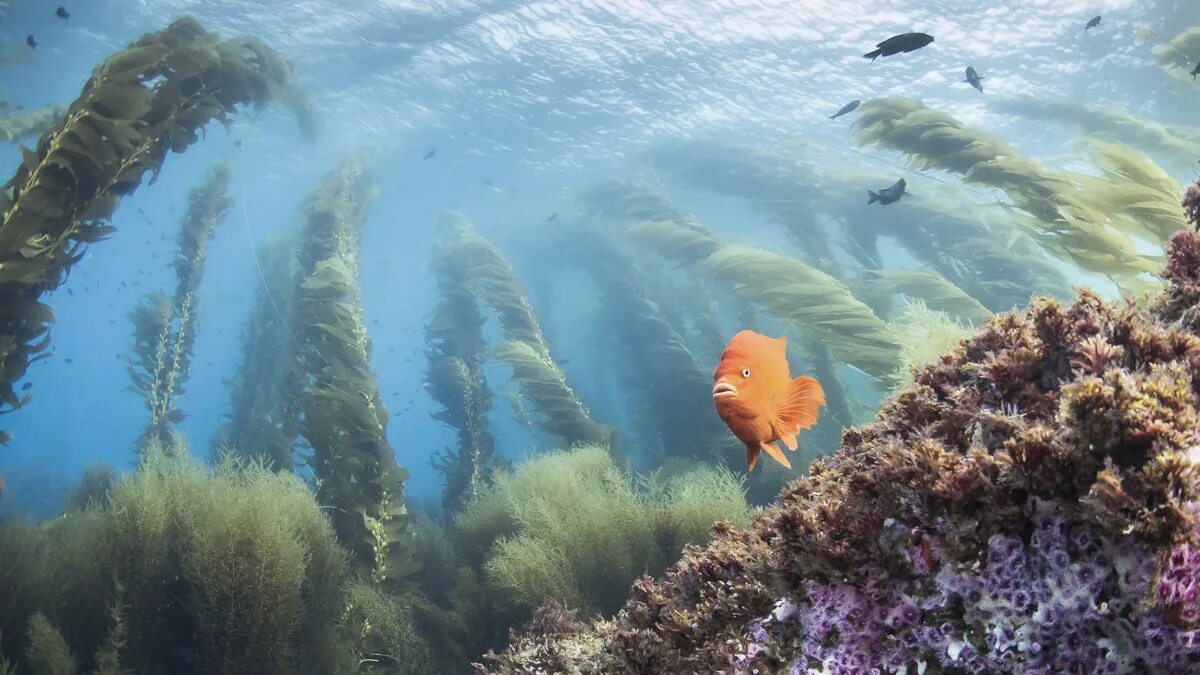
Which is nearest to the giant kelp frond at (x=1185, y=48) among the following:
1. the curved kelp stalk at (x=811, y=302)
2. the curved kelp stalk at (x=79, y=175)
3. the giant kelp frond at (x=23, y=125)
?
the curved kelp stalk at (x=811, y=302)

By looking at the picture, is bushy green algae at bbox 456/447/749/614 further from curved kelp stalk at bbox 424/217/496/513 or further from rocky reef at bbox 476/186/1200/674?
curved kelp stalk at bbox 424/217/496/513

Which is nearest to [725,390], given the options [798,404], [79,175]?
[798,404]

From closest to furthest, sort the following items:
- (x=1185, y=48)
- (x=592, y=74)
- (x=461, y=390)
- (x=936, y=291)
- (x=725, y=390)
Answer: (x=725, y=390)
(x=936, y=291)
(x=1185, y=48)
(x=461, y=390)
(x=592, y=74)

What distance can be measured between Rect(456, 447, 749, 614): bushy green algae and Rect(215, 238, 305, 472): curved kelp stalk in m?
6.54

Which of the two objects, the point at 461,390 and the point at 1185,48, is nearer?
the point at 1185,48

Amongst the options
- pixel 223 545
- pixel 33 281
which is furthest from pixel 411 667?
pixel 33 281

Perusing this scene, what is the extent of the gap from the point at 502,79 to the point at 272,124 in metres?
16.8

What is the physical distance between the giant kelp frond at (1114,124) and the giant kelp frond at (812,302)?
1535 centimetres

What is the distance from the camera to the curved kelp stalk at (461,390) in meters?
11.0

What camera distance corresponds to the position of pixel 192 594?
412 cm

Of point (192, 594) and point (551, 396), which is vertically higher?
point (192, 594)

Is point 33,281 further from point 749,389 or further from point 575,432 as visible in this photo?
point 575,432

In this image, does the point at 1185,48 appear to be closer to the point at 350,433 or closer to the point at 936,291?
the point at 936,291

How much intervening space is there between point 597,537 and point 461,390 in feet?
25.4
